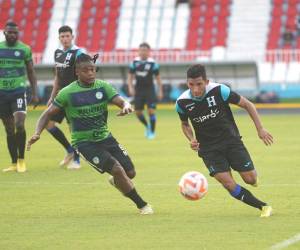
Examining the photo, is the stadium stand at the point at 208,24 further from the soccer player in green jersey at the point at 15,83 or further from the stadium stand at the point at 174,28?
the soccer player in green jersey at the point at 15,83

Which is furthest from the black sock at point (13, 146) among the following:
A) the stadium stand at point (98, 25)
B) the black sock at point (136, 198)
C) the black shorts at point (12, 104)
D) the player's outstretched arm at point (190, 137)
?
the stadium stand at point (98, 25)

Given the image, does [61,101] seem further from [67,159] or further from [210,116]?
[67,159]

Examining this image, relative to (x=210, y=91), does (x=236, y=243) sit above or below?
below

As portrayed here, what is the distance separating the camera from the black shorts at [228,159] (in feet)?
35.0

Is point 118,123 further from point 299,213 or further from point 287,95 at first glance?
point 299,213

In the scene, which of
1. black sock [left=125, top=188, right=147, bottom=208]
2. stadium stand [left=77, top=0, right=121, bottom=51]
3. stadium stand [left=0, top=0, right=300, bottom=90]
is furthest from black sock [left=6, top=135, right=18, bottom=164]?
stadium stand [left=77, top=0, right=121, bottom=51]

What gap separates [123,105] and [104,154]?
2.06 feet

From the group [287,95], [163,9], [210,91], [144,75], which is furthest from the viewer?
[163,9]

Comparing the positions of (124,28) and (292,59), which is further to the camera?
(124,28)

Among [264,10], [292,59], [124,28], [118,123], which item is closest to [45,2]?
[124,28]

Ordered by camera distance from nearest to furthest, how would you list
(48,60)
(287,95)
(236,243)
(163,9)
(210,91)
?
→ 1. (236,243)
2. (210,91)
3. (287,95)
4. (48,60)
5. (163,9)

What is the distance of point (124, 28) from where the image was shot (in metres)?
43.2

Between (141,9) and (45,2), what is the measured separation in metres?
5.10

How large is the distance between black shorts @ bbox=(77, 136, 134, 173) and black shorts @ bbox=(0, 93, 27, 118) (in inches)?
190
